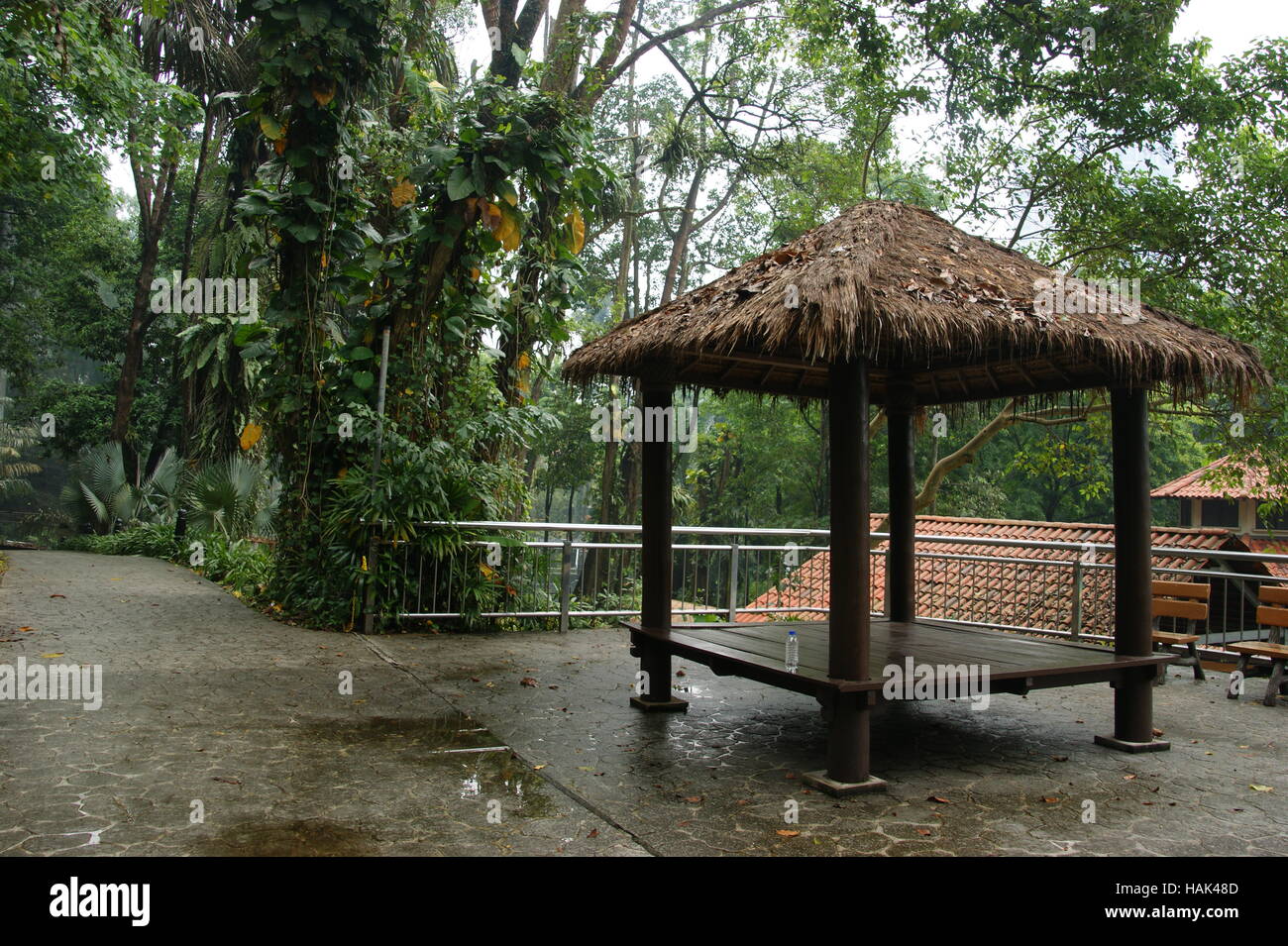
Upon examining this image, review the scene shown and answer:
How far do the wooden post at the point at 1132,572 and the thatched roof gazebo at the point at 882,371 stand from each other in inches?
0.5

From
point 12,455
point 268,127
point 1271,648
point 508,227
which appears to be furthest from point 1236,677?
point 12,455

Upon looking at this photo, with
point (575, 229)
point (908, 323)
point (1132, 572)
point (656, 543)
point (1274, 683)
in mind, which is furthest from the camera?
point (575, 229)

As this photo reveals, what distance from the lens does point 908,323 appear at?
521 cm

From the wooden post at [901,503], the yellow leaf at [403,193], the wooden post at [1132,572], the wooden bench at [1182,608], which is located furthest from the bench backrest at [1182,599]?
the yellow leaf at [403,193]

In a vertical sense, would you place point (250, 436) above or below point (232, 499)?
above

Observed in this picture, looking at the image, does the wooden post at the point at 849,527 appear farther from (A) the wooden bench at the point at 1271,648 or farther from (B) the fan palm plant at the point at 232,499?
(B) the fan palm plant at the point at 232,499

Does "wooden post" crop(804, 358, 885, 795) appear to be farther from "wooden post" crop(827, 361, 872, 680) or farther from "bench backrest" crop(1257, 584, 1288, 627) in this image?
"bench backrest" crop(1257, 584, 1288, 627)

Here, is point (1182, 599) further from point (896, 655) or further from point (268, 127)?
point (268, 127)

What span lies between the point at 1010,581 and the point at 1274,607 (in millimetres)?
8471

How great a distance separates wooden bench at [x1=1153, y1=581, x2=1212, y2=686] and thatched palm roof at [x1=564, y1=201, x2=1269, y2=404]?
9.33ft

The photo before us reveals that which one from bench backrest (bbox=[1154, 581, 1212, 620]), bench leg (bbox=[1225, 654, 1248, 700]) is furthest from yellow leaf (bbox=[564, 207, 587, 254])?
bench leg (bbox=[1225, 654, 1248, 700])

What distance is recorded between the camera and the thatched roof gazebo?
17.3 feet
